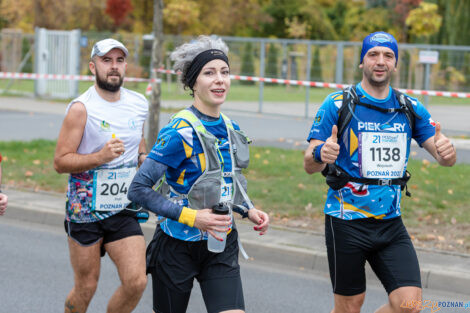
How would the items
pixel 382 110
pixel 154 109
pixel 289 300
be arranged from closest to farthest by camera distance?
pixel 382 110, pixel 289 300, pixel 154 109

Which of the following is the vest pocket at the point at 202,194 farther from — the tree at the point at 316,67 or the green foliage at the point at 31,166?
the tree at the point at 316,67

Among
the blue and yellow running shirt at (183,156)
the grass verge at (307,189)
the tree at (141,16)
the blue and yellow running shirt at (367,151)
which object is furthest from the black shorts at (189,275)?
the tree at (141,16)

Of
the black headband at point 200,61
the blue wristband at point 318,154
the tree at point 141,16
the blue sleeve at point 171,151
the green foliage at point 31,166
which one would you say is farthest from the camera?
the tree at point 141,16

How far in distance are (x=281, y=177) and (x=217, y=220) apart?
7393 millimetres

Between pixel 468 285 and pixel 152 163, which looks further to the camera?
pixel 468 285

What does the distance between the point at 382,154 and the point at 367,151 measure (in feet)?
0.29

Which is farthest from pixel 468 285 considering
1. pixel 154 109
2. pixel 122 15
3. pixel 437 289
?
pixel 122 15

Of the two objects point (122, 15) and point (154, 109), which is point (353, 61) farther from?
point (122, 15)

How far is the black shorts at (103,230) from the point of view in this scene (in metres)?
4.91

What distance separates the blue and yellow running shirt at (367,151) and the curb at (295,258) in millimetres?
2498

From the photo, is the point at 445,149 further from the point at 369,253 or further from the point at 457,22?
the point at 457,22

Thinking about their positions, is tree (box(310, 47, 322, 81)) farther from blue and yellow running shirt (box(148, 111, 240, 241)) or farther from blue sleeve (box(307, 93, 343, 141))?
blue and yellow running shirt (box(148, 111, 240, 241))

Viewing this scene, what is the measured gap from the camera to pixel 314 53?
21.7 m

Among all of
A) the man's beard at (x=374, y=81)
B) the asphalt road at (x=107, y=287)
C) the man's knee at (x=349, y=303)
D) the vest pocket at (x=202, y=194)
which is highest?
the man's beard at (x=374, y=81)
